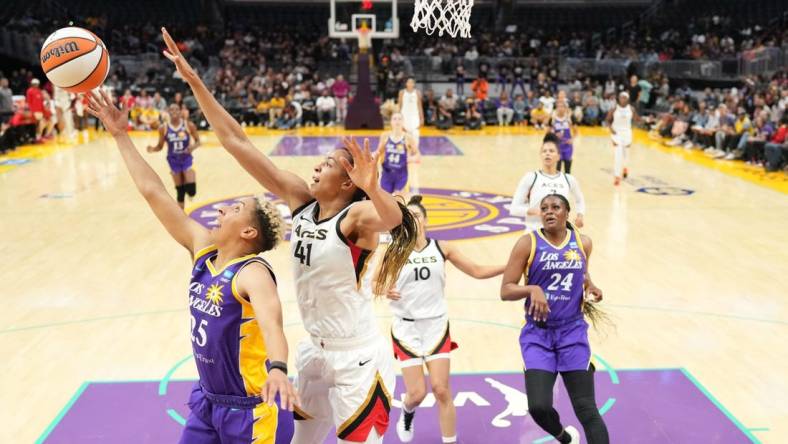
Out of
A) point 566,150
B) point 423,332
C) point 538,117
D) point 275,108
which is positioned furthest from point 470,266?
point 275,108

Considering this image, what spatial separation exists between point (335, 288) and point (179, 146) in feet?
27.9

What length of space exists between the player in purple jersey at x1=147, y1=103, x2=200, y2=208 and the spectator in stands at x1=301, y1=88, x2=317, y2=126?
1485cm

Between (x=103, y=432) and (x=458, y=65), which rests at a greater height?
(x=458, y=65)

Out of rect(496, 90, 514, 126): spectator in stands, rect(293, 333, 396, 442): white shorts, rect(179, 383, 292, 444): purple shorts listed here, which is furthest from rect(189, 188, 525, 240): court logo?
rect(496, 90, 514, 126): spectator in stands

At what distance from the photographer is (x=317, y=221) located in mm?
3600

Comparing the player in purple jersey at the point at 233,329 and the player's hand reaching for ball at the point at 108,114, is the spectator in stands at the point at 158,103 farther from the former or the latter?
the player in purple jersey at the point at 233,329

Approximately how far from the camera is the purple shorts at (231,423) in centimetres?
328

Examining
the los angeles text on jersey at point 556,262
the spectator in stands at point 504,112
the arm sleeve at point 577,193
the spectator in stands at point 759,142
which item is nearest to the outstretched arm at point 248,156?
the los angeles text on jersey at point 556,262

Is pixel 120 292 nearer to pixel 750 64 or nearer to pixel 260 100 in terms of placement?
pixel 260 100

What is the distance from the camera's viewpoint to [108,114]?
377cm

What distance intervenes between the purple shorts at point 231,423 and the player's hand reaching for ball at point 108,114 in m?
1.34

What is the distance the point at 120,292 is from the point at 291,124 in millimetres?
17925

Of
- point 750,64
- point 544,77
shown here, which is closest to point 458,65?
point 544,77

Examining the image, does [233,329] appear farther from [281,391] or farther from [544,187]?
[544,187]
